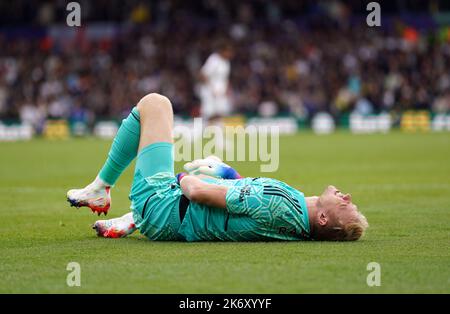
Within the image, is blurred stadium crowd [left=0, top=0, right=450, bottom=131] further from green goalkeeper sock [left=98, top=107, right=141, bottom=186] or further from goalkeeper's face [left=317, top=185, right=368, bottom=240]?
goalkeeper's face [left=317, top=185, right=368, bottom=240]

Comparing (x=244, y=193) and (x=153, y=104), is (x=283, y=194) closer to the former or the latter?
(x=244, y=193)

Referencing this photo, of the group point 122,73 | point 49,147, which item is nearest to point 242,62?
point 122,73

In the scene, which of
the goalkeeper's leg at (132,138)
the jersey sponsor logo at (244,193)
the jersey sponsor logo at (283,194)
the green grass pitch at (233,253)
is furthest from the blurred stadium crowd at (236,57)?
the jersey sponsor logo at (244,193)

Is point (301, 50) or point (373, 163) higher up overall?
point (301, 50)

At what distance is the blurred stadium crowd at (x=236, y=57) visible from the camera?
3469 centimetres

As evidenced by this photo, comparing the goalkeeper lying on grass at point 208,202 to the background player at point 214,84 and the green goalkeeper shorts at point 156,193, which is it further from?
the background player at point 214,84

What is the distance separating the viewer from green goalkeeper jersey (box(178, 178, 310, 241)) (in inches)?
270

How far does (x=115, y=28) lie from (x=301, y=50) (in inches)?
337

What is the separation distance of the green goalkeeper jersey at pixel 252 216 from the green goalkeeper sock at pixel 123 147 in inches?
31.9

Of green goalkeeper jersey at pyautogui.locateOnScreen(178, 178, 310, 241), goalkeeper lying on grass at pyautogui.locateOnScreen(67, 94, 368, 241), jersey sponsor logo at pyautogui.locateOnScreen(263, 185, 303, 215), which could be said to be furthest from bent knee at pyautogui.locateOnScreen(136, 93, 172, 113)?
jersey sponsor logo at pyautogui.locateOnScreen(263, 185, 303, 215)

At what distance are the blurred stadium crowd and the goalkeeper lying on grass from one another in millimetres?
26757

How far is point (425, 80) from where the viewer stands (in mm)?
34188

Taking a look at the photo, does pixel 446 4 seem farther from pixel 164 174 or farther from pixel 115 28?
pixel 164 174

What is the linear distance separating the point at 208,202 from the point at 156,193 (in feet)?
1.71
